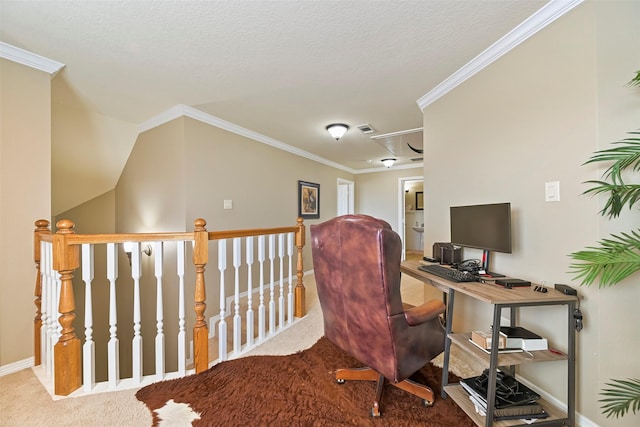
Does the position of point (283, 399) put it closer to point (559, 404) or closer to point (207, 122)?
point (559, 404)

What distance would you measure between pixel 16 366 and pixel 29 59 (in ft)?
7.57

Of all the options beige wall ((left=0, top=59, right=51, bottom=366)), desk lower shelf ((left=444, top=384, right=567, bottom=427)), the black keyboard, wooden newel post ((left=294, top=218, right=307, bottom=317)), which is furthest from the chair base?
beige wall ((left=0, top=59, right=51, bottom=366))

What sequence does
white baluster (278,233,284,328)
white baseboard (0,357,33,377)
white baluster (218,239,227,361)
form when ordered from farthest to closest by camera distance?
white baluster (278,233,284,328) → white baluster (218,239,227,361) → white baseboard (0,357,33,377)

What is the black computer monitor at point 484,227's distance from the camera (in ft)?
5.61

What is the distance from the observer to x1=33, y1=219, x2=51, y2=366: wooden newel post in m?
2.01

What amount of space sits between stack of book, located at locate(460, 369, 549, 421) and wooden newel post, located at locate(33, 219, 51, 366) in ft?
9.65

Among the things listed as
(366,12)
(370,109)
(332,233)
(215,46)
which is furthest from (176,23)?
(370,109)

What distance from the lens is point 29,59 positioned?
6.94 ft

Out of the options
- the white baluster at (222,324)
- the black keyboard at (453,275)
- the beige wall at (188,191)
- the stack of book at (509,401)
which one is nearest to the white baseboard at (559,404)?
the stack of book at (509,401)

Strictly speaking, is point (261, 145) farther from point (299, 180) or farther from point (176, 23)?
point (176, 23)

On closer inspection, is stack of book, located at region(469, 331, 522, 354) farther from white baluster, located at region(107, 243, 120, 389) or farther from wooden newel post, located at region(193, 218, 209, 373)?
white baluster, located at region(107, 243, 120, 389)

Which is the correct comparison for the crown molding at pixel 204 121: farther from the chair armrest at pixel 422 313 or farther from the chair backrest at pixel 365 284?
the chair armrest at pixel 422 313

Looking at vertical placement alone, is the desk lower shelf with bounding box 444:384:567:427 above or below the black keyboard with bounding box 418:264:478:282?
below

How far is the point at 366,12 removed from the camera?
1.68m
